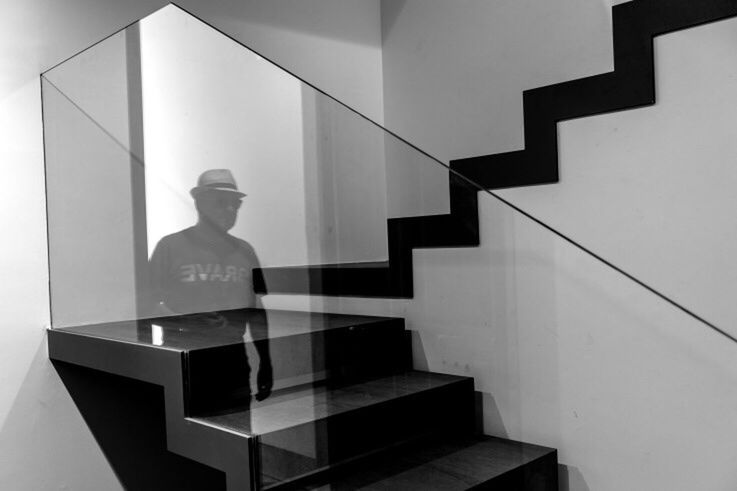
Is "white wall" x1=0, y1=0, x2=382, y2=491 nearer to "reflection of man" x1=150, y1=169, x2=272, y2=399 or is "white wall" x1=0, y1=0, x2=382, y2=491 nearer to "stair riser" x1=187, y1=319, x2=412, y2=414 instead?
"reflection of man" x1=150, y1=169, x2=272, y2=399

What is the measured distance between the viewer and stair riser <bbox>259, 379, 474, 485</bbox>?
3.85ft

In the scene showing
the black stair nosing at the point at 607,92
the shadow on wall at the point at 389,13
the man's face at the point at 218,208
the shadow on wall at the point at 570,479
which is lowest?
the shadow on wall at the point at 570,479

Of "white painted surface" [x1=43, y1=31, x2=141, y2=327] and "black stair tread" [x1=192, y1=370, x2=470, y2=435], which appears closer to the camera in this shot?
"black stair tread" [x1=192, y1=370, x2=470, y2=435]

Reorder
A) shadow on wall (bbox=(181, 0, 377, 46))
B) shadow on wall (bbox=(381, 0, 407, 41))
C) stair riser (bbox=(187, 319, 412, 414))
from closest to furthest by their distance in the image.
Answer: stair riser (bbox=(187, 319, 412, 414)), shadow on wall (bbox=(181, 0, 377, 46)), shadow on wall (bbox=(381, 0, 407, 41))

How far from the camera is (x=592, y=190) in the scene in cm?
191

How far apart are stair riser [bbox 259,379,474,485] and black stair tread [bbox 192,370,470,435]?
11 millimetres

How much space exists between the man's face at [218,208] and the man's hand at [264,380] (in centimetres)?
32

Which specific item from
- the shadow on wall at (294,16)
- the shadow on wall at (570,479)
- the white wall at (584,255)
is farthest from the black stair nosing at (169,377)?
the shadow on wall at (294,16)

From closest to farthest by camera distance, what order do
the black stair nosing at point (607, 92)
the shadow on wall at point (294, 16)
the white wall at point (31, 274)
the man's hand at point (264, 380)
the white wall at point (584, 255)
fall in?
the white wall at point (584, 255)
the man's hand at point (264, 380)
the black stair nosing at point (607, 92)
the white wall at point (31, 274)
the shadow on wall at point (294, 16)

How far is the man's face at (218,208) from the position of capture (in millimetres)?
1476

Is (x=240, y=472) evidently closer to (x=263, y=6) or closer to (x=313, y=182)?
(x=313, y=182)

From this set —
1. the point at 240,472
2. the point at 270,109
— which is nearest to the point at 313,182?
the point at 270,109

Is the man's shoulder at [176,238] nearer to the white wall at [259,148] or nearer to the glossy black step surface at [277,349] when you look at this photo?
the white wall at [259,148]

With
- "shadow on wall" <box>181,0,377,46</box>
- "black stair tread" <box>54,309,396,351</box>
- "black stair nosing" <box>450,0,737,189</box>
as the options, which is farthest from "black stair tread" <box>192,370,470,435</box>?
"shadow on wall" <box>181,0,377,46</box>
